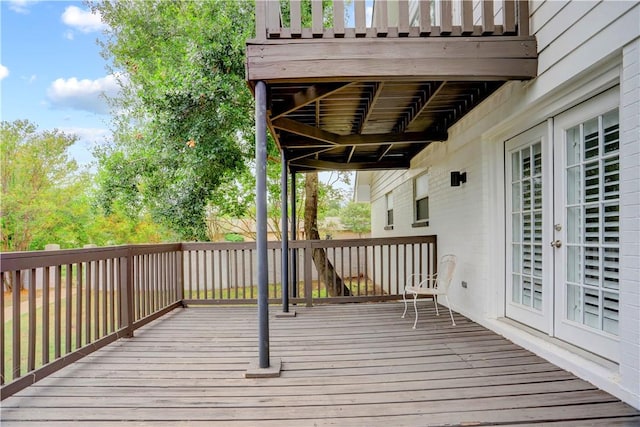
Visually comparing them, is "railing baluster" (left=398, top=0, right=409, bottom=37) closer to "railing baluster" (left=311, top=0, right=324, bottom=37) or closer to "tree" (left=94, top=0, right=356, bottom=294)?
"railing baluster" (left=311, top=0, right=324, bottom=37)

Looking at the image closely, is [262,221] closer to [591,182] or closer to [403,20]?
[403,20]

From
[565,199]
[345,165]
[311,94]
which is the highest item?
[311,94]

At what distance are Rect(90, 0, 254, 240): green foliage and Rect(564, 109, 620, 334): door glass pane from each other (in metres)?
5.56

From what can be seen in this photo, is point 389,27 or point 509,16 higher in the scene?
point 509,16

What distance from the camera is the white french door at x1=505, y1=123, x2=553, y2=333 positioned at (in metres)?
3.03

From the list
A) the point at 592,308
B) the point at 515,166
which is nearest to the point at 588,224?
the point at 592,308

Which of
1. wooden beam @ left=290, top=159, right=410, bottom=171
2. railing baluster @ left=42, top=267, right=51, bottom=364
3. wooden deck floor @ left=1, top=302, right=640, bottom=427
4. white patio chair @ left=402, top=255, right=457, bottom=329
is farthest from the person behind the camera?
wooden beam @ left=290, top=159, right=410, bottom=171

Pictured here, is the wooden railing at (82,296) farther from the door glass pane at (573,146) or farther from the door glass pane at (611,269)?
the door glass pane at (573,146)

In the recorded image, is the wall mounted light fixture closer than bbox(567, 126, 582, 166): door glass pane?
No

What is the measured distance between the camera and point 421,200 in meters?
6.56

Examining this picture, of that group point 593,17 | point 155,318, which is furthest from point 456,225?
point 155,318

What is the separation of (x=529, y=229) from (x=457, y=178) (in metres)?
1.29

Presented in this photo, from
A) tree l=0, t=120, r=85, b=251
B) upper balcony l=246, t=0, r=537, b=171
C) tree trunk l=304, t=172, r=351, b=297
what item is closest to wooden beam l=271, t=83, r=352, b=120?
upper balcony l=246, t=0, r=537, b=171

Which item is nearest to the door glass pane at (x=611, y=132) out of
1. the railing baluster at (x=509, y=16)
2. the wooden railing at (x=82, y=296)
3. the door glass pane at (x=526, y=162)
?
the door glass pane at (x=526, y=162)
